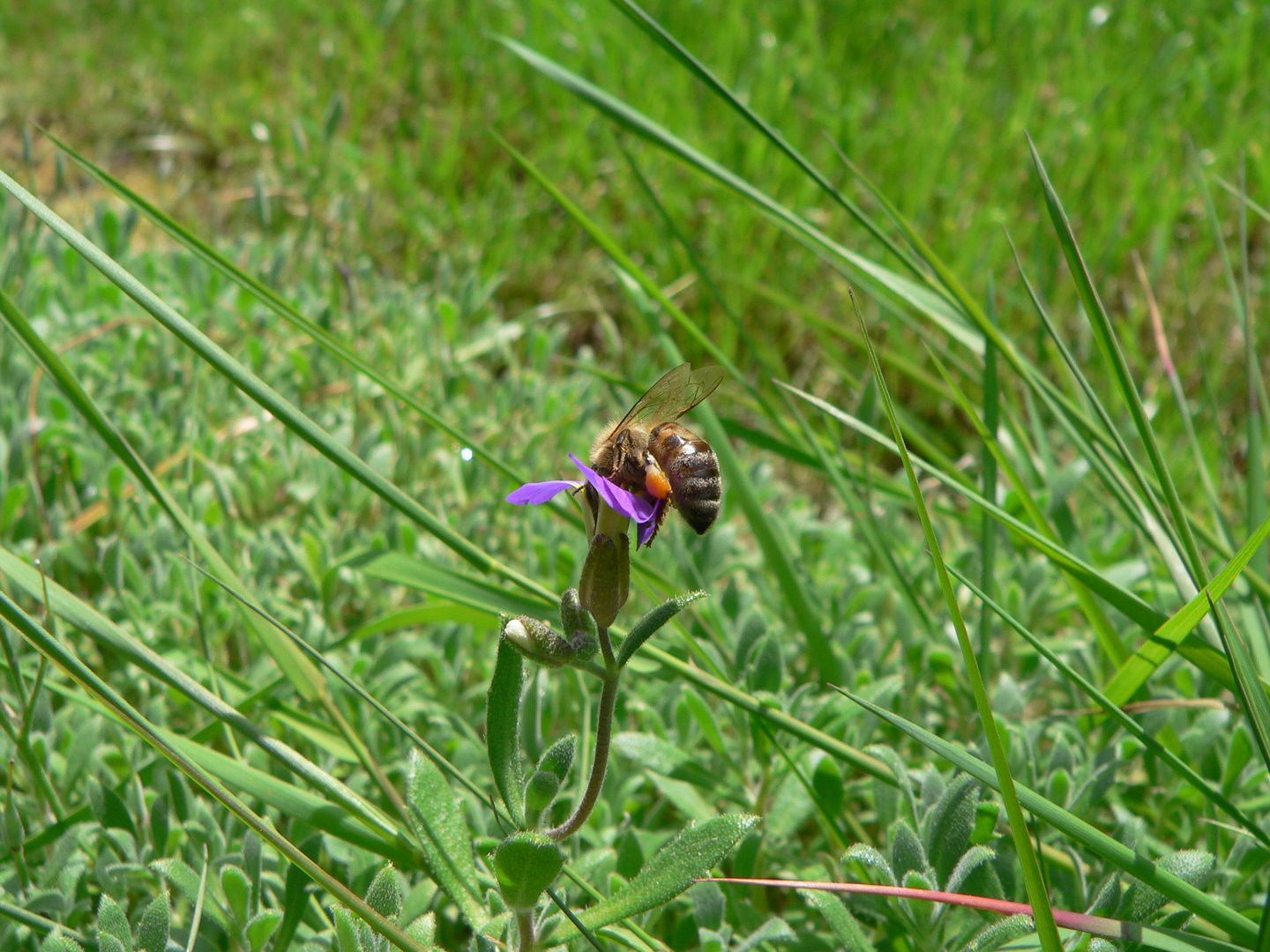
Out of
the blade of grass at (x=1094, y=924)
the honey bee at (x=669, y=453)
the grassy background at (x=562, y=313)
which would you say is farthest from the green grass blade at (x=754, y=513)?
the blade of grass at (x=1094, y=924)

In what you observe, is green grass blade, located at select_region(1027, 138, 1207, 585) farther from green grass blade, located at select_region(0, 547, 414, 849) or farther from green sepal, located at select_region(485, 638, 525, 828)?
green grass blade, located at select_region(0, 547, 414, 849)

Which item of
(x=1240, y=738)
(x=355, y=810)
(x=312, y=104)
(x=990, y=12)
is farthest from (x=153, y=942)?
(x=990, y=12)

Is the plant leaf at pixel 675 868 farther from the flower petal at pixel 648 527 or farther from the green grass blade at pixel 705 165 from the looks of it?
the green grass blade at pixel 705 165

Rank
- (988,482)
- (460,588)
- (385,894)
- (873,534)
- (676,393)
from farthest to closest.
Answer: (873,534), (988,482), (460,588), (676,393), (385,894)

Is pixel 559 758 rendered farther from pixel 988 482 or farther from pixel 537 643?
pixel 988 482

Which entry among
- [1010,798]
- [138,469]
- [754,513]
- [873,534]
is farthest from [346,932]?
[873,534]

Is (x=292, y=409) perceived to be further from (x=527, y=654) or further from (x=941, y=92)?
(x=941, y=92)

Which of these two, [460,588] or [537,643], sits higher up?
[537,643]

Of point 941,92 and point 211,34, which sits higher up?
point 941,92

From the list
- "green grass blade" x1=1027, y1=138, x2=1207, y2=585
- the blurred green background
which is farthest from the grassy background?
"green grass blade" x1=1027, y1=138, x2=1207, y2=585
